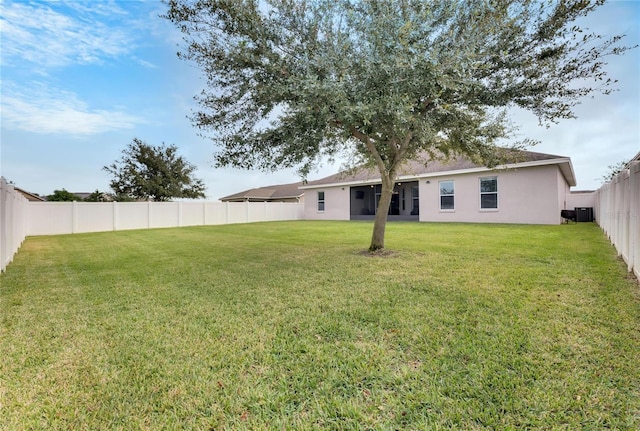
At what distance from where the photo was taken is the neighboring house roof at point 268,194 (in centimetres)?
3425

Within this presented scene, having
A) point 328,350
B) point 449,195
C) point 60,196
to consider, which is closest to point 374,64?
point 328,350

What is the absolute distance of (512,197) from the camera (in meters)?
15.3

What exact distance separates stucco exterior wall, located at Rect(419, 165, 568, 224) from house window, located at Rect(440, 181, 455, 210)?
228mm

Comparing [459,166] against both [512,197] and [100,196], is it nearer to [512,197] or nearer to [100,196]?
[512,197]

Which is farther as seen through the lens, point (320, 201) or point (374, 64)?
point (320, 201)

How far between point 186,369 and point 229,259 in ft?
17.1

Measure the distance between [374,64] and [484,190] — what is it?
45.2ft

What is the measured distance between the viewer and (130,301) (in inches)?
175

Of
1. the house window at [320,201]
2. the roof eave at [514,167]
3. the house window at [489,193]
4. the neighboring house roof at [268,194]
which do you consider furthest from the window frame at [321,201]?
the house window at [489,193]

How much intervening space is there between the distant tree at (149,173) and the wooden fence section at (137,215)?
11402mm

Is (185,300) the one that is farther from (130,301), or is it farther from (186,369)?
(186,369)

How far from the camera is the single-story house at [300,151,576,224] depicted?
46.6 ft

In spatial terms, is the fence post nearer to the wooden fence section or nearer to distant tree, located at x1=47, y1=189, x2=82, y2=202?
the wooden fence section

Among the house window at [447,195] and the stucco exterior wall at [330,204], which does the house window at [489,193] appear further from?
the stucco exterior wall at [330,204]
